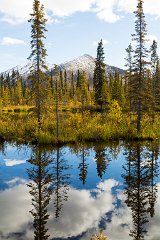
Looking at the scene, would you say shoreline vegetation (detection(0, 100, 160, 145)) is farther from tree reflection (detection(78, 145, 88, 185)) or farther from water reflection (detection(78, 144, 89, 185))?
tree reflection (detection(78, 145, 88, 185))

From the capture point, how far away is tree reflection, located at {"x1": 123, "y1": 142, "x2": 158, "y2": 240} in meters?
10.8

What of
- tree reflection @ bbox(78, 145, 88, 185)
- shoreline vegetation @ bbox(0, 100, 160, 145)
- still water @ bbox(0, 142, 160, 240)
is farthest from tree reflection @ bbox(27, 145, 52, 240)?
shoreline vegetation @ bbox(0, 100, 160, 145)

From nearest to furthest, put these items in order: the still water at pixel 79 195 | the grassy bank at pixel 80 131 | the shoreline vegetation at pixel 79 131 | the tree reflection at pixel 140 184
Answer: the still water at pixel 79 195 → the tree reflection at pixel 140 184 → the shoreline vegetation at pixel 79 131 → the grassy bank at pixel 80 131

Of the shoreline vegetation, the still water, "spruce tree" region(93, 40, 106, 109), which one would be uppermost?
"spruce tree" region(93, 40, 106, 109)

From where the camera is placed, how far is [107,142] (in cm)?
2809

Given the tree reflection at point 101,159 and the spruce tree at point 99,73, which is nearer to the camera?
the tree reflection at point 101,159

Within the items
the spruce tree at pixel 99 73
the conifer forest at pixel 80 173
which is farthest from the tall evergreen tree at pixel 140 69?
the spruce tree at pixel 99 73

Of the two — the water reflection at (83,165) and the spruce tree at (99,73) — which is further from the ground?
the spruce tree at (99,73)

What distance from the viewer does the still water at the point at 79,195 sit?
10.1 metres

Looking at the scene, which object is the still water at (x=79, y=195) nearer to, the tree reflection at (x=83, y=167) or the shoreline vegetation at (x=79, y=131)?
the tree reflection at (x=83, y=167)

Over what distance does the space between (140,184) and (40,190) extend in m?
4.98

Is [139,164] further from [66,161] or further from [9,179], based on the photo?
[9,179]

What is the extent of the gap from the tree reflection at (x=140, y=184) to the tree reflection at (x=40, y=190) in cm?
308

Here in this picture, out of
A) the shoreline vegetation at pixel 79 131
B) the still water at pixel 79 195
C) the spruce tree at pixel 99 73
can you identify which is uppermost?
the spruce tree at pixel 99 73
